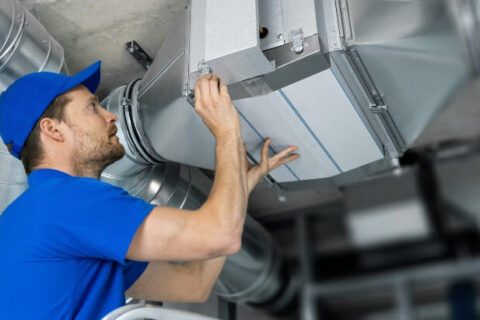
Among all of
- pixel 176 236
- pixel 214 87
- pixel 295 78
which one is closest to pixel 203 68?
pixel 214 87

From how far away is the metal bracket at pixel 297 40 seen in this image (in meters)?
1.06

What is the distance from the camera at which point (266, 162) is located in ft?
4.16

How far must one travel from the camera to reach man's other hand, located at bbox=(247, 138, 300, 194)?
48.0 inches

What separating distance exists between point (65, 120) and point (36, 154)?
99mm

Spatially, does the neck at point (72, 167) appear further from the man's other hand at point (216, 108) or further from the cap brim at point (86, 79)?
the man's other hand at point (216, 108)

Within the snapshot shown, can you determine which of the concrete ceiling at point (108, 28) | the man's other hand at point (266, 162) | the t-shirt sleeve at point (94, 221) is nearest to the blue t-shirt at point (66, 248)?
the t-shirt sleeve at point (94, 221)

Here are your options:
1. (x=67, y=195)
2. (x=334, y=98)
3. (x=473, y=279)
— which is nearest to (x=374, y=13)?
(x=334, y=98)

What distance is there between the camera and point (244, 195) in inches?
38.7

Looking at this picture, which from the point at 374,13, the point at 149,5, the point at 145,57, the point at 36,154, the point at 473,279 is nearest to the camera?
the point at 374,13

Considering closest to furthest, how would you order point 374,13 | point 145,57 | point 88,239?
point 88,239, point 374,13, point 145,57

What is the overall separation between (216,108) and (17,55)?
22.0 inches

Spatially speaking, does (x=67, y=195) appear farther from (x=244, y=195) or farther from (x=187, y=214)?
(x=244, y=195)

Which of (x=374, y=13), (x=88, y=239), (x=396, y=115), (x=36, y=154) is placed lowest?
(x=88, y=239)

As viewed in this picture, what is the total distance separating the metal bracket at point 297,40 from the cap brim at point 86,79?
458 millimetres
